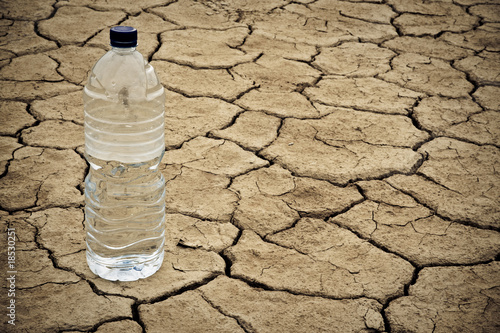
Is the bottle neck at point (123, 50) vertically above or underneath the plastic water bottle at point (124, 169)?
above

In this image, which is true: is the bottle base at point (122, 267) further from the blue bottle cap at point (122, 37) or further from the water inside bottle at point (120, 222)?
the blue bottle cap at point (122, 37)

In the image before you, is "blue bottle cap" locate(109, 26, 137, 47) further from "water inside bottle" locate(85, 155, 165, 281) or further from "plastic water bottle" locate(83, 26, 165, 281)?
"water inside bottle" locate(85, 155, 165, 281)

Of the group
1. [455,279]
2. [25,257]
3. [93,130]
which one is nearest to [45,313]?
[25,257]

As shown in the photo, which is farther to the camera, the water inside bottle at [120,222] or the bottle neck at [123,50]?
the water inside bottle at [120,222]

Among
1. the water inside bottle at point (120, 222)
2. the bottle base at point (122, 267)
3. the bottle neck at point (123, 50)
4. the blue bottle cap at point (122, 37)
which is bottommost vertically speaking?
the bottle base at point (122, 267)

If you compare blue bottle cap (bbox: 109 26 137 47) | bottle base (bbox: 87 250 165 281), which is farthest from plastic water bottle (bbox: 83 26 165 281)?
blue bottle cap (bbox: 109 26 137 47)

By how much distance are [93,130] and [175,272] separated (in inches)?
23.8

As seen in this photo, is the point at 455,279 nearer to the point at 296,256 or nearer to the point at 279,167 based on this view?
the point at 296,256

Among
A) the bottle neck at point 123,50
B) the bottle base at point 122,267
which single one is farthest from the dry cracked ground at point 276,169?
the bottle neck at point 123,50

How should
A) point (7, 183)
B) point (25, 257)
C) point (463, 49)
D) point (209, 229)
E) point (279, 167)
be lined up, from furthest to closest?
point (463, 49)
point (279, 167)
point (7, 183)
point (209, 229)
point (25, 257)

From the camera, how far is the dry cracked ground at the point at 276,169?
204cm

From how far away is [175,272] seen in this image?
2.16 meters

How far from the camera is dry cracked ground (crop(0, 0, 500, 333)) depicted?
2.04 m

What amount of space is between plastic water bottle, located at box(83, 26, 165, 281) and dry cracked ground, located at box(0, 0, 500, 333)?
0.29 ft
